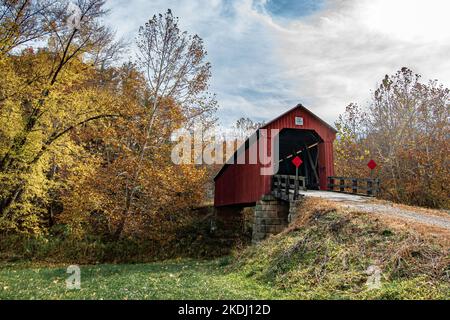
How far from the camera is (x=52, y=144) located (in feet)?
49.6

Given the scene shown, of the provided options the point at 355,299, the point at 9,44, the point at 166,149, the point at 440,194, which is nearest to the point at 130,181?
the point at 166,149

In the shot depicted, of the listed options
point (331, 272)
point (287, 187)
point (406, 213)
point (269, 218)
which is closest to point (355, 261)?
point (331, 272)

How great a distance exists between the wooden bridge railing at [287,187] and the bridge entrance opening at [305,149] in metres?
3.18

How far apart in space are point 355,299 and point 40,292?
7141 millimetres

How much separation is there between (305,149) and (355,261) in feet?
49.5

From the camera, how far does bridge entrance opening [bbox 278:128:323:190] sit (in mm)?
20109

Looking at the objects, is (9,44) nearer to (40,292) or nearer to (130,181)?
(130,181)

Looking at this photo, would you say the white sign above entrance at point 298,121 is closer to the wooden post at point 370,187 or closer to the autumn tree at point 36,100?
the wooden post at point 370,187

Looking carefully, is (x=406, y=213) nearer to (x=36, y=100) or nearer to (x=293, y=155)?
(x=293, y=155)

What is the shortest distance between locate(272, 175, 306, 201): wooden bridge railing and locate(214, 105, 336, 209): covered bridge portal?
494 millimetres

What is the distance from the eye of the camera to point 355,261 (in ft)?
24.0

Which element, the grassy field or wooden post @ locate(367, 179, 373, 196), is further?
wooden post @ locate(367, 179, 373, 196)

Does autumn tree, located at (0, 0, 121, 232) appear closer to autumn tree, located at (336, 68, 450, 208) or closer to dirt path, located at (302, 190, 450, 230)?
dirt path, located at (302, 190, 450, 230)

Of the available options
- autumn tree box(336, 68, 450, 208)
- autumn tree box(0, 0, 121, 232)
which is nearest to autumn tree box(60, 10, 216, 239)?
autumn tree box(0, 0, 121, 232)
